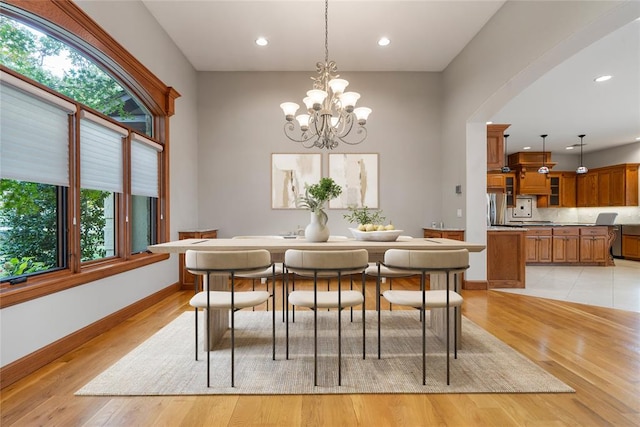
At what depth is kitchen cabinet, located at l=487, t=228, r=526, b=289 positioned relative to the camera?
433cm

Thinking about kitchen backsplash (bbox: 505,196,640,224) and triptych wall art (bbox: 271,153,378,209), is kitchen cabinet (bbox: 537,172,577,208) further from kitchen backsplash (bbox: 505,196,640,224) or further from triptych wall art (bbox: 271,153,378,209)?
triptych wall art (bbox: 271,153,378,209)

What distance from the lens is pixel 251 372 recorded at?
203 cm

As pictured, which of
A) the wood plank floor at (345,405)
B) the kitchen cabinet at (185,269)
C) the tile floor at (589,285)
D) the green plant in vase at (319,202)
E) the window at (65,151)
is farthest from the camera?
the kitchen cabinet at (185,269)

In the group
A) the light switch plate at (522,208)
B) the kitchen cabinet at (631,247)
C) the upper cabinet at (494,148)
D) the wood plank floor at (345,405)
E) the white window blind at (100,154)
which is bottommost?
the wood plank floor at (345,405)

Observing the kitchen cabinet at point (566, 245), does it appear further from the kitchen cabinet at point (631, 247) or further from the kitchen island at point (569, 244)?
the kitchen cabinet at point (631, 247)

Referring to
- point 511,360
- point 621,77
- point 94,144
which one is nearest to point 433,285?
point 511,360

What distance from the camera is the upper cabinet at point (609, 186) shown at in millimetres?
7453

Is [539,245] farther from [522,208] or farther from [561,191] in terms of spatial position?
[561,191]

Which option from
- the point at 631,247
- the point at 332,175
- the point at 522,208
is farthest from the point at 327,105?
the point at 631,247

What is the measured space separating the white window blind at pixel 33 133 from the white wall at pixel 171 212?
867mm

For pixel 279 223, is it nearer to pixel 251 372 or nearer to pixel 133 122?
pixel 133 122

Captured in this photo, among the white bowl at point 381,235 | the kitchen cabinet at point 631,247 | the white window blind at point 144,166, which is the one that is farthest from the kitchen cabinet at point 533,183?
the white window blind at point 144,166

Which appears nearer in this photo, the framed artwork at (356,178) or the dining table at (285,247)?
the dining table at (285,247)

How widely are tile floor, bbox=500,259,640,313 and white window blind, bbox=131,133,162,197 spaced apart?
15.9 ft
